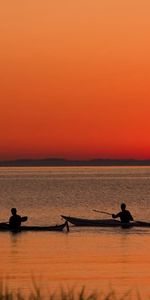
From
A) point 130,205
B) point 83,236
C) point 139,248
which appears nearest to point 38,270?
point 139,248

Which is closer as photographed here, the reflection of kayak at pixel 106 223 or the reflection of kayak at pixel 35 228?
the reflection of kayak at pixel 35 228

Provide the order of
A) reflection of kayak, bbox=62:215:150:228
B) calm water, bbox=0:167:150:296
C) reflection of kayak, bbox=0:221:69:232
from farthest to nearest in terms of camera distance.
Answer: reflection of kayak, bbox=62:215:150:228 < reflection of kayak, bbox=0:221:69:232 < calm water, bbox=0:167:150:296

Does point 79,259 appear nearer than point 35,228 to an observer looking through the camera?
Yes

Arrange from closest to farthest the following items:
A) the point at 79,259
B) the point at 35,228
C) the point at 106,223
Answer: the point at 79,259
the point at 35,228
the point at 106,223

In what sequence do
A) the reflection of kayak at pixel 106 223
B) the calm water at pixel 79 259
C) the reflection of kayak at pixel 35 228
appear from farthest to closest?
the reflection of kayak at pixel 106 223 < the reflection of kayak at pixel 35 228 < the calm water at pixel 79 259

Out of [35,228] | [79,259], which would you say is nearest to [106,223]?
[35,228]

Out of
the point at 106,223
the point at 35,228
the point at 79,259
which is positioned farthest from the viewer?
the point at 106,223

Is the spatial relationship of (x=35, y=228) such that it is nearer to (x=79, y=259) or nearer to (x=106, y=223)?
(x=106, y=223)

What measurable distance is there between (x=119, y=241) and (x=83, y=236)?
379cm

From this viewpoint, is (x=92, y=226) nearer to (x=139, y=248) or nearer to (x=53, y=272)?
(x=139, y=248)

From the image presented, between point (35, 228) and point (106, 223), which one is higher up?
point (106, 223)

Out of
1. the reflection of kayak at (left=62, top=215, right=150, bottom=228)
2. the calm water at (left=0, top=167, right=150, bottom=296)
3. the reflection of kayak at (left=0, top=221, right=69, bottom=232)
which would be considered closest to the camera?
Result: the calm water at (left=0, top=167, right=150, bottom=296)

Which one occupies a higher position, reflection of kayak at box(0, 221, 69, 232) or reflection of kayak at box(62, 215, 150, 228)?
reflection of kayak at box(62, 215, 150, 228)

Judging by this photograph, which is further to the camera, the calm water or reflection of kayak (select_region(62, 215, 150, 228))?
reflection of kayak (select_region(62, 215, 150, 228))
